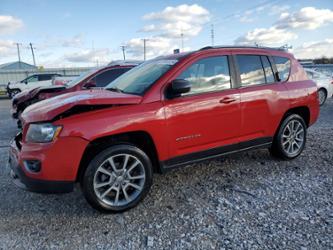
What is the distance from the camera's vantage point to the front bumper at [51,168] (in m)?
2.78

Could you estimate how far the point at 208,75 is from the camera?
3693mm

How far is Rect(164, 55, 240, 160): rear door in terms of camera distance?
3.33 meters

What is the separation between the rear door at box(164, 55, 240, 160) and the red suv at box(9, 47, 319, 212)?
0.04ft

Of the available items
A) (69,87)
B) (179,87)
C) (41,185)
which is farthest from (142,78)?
(69,87)

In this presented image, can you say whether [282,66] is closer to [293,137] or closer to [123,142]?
[293,137]

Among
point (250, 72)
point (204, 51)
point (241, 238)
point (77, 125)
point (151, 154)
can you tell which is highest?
point (204, 51)

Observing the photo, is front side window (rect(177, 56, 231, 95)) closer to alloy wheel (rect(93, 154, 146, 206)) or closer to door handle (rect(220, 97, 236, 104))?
door handle (rect(220, 97, 236, 104))

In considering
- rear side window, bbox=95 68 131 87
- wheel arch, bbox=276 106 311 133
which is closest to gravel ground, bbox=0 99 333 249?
wheel arch, bbox=276 106 311 133

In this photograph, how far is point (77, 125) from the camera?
2.82 meters

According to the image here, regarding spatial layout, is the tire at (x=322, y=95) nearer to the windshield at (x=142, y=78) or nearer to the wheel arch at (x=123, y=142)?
the windshield at (x=142, y=78)

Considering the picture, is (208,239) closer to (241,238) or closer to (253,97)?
(241,238)

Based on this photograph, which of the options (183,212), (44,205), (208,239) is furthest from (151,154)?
(44,205)

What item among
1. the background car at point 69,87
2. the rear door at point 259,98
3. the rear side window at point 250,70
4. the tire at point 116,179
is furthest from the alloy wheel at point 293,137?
the background car at point 69,87

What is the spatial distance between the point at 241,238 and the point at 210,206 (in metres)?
0.64
